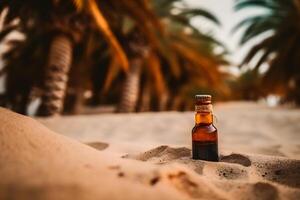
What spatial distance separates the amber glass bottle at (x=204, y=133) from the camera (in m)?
1.96

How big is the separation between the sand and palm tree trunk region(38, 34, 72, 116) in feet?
18.9

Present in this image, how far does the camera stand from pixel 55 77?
7.62 meters

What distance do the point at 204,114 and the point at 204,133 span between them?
0.11 m

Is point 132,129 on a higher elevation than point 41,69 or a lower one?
lower

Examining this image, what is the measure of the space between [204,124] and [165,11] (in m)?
8.69

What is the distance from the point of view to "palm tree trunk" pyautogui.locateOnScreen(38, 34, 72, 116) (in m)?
7.57

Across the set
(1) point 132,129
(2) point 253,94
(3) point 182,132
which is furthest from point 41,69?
(2) point 253,94

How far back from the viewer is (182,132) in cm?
474

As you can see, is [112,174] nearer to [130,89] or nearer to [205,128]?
[205,128]

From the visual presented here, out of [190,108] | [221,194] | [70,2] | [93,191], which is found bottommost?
[190,108]

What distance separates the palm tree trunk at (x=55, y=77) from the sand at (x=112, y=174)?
5.76m

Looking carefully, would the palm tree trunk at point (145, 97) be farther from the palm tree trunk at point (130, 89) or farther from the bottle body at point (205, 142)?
the bottle body at point (205, 142)

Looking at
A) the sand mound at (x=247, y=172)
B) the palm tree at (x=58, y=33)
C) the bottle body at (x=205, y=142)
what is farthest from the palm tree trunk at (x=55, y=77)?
the bottle body at (x=205, y=142)

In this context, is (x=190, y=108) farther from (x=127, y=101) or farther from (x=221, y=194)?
(x=221, y=194)
